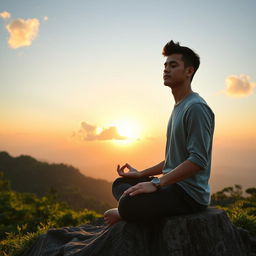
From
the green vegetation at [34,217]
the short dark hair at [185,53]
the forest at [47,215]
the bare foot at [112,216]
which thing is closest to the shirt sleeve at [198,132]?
the short dark hair at [185,53]

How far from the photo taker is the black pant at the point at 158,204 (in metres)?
2.82

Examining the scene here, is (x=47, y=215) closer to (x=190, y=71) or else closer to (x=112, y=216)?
(x=112, y=216)

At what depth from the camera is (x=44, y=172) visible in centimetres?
5184

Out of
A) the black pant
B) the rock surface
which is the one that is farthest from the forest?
the black pant

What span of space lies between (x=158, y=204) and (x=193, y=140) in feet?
2.47

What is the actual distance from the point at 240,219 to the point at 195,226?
105 inches

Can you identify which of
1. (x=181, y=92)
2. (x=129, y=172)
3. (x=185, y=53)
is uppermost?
(x=185, y=53)

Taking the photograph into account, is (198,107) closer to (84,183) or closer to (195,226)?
(195,226)

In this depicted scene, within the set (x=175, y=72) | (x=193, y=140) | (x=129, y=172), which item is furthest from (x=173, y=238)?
(x=175, y=72)

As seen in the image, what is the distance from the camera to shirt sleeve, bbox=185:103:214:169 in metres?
2.65

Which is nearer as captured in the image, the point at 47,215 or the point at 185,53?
the point at 185,53

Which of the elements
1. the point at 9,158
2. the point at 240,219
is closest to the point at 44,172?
the point at 9,158

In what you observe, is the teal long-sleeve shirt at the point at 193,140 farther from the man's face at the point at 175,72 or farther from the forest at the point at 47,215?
the forest at the point at 47,215

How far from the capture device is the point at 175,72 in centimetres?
308
